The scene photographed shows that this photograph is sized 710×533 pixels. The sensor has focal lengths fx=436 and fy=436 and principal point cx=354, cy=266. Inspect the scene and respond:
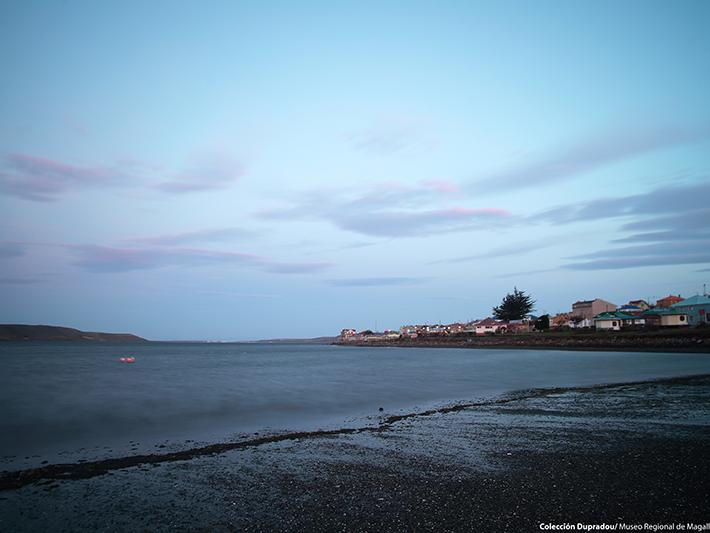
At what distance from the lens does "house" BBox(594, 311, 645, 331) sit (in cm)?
8356

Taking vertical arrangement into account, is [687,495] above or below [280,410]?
above

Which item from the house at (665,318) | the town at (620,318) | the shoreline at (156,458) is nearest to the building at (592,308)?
the town at (620,318)

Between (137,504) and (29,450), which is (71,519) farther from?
(29,450)

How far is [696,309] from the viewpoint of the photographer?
73938mm

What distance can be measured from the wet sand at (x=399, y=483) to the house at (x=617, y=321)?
82154mm

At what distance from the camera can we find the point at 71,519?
7.26 metres

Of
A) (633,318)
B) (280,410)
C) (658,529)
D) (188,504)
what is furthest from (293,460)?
(633,318)

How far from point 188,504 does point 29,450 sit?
848cm

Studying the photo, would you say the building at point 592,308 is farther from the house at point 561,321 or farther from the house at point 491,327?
the house at point 491,327

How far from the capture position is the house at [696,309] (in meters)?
72.2

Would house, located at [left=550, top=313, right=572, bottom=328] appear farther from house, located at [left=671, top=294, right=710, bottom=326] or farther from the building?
house, located at [left=671, top=294, right=710, bottom=326]

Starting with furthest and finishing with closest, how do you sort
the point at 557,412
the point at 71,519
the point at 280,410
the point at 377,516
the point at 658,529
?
the point at 280,410 < the point at 557,412 < the point at 71,519 < the point at 377,516 < the point at 658,529

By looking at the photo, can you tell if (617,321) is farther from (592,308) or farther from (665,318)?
(592,308)

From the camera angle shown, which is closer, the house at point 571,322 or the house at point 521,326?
the house at point 571,322
